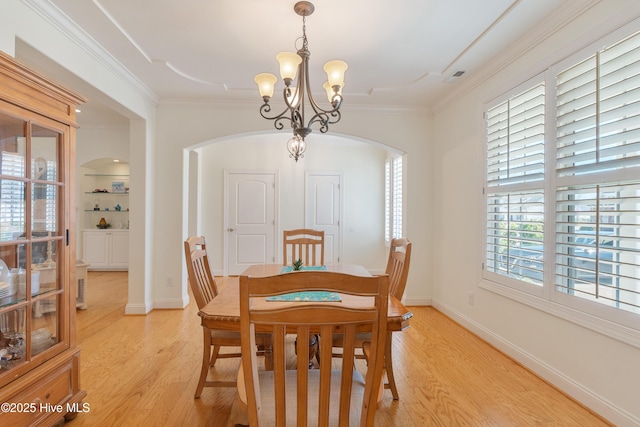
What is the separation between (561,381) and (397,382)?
112cm

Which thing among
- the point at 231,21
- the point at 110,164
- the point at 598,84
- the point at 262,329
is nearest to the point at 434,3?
the point at 598,84

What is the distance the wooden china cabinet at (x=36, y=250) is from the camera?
1.49m

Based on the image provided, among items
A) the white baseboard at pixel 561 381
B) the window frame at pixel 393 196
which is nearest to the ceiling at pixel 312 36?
the window frame at pixel 393 196

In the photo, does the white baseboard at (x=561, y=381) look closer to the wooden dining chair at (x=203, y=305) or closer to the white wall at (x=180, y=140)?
the wooden dining chair at (x=203, y=305)

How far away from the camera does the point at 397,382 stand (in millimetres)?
2293

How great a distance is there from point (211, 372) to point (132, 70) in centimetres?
296

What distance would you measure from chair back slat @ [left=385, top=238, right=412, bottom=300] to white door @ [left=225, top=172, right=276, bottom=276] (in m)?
3.88

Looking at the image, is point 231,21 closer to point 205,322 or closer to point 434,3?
point 434,3

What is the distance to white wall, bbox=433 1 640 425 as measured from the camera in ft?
5.99

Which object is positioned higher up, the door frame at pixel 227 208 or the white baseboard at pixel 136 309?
the door frame at pixel 227 208

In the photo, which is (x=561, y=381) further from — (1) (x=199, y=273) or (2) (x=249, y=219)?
(2) (x=249, y=219)

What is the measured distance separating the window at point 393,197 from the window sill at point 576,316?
249 cm

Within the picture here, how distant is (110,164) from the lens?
667 cm

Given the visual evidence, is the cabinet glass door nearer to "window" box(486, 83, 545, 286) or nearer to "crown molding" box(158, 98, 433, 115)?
"crown molding" box(158, 98, 433, 115)
